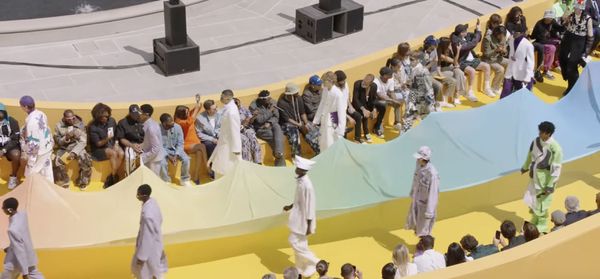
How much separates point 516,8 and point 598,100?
8.39 feet

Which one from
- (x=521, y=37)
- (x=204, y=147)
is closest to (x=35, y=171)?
(x=204, y=147)

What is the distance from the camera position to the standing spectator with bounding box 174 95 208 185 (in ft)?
45.6

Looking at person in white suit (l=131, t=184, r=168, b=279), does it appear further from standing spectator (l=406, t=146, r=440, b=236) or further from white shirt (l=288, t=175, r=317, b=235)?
standing spectator (l=406, t=146, r=440, b=236)

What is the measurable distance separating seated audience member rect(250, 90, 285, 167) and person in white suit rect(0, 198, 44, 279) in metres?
3.99

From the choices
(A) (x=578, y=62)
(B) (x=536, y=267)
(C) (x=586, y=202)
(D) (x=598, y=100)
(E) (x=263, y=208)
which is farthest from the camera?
(A) (x=578, y=62)

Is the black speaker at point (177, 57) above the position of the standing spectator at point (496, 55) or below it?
below

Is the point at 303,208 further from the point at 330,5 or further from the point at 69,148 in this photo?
the point at 330,5

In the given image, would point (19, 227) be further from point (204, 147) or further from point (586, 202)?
point (586, 202)

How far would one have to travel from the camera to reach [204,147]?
14000 millimetres

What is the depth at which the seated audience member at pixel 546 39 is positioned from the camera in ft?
55.2

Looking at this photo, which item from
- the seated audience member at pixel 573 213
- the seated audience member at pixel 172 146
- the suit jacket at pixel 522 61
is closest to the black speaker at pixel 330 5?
the suit jacket at pixel 522 61

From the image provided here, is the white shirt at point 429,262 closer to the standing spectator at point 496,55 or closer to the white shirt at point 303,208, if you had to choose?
the white shirt at point 303,208

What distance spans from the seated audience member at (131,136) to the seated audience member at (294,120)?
77.7 inches

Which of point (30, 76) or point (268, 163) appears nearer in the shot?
point (268, 163)
